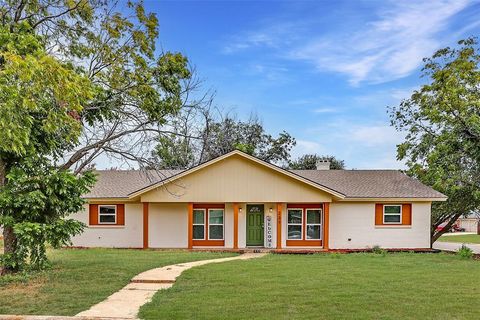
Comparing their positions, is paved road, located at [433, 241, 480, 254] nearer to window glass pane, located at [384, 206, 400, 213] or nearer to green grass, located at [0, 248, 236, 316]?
window glass pane, located at [384, 206, 400, 213]

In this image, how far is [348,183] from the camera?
2339 centimetres

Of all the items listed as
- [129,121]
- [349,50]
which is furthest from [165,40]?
[349,50]

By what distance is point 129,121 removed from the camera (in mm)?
13883

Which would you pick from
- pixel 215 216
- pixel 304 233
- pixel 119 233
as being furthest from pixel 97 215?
pixel 304 233

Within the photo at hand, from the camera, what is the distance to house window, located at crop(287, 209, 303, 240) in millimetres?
21750

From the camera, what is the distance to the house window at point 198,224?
21.7 metres

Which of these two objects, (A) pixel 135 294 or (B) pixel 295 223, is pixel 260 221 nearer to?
(B) pixel 295 223

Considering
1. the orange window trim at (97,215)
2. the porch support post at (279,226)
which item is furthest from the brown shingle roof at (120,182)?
the porch support post at (279,226)

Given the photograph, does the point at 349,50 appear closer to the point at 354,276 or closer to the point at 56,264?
the point at 354,276

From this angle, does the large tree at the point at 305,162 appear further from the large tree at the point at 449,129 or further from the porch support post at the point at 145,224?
the porch support post at the point at 145,224

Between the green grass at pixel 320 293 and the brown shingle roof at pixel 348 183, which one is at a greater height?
the brown shingle roof at pixel 348 183

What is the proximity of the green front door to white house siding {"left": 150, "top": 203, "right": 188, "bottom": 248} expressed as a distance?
3085 millimetres

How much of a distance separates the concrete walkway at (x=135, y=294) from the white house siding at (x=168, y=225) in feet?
25.1

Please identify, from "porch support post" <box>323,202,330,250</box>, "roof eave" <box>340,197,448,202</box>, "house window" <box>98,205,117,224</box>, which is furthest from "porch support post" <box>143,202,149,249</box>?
"roof eave" <box>340,197,448,202</box>
